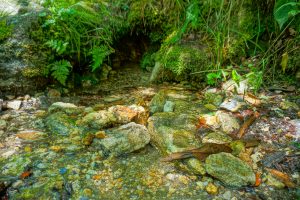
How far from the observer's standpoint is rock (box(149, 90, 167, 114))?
2562 millimetres

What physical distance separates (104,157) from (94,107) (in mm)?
830

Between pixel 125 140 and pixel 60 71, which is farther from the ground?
pixel 60 71

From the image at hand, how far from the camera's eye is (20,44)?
2.84m

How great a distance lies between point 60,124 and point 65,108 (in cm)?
31

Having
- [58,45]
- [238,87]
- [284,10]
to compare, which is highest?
[284,10]

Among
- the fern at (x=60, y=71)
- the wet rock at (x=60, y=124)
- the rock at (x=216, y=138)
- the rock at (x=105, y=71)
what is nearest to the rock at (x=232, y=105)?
the rock at (x=216, y=138)

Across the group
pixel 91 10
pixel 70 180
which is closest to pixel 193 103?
pixel 70 180

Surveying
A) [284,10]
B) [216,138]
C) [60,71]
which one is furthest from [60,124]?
[284,10]

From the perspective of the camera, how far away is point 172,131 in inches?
83.7

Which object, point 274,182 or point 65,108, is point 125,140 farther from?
point 274,182

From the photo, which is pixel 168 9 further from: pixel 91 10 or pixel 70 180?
pixel 70 180

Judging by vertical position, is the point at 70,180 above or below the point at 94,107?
below

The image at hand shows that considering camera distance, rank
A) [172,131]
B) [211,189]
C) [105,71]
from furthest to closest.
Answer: [105,71] → [172,131] → [211,189]

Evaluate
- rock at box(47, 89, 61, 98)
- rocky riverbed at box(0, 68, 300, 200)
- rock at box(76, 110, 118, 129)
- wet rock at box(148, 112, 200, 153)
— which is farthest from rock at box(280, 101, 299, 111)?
rock at box(47, 89, 61, 98)
